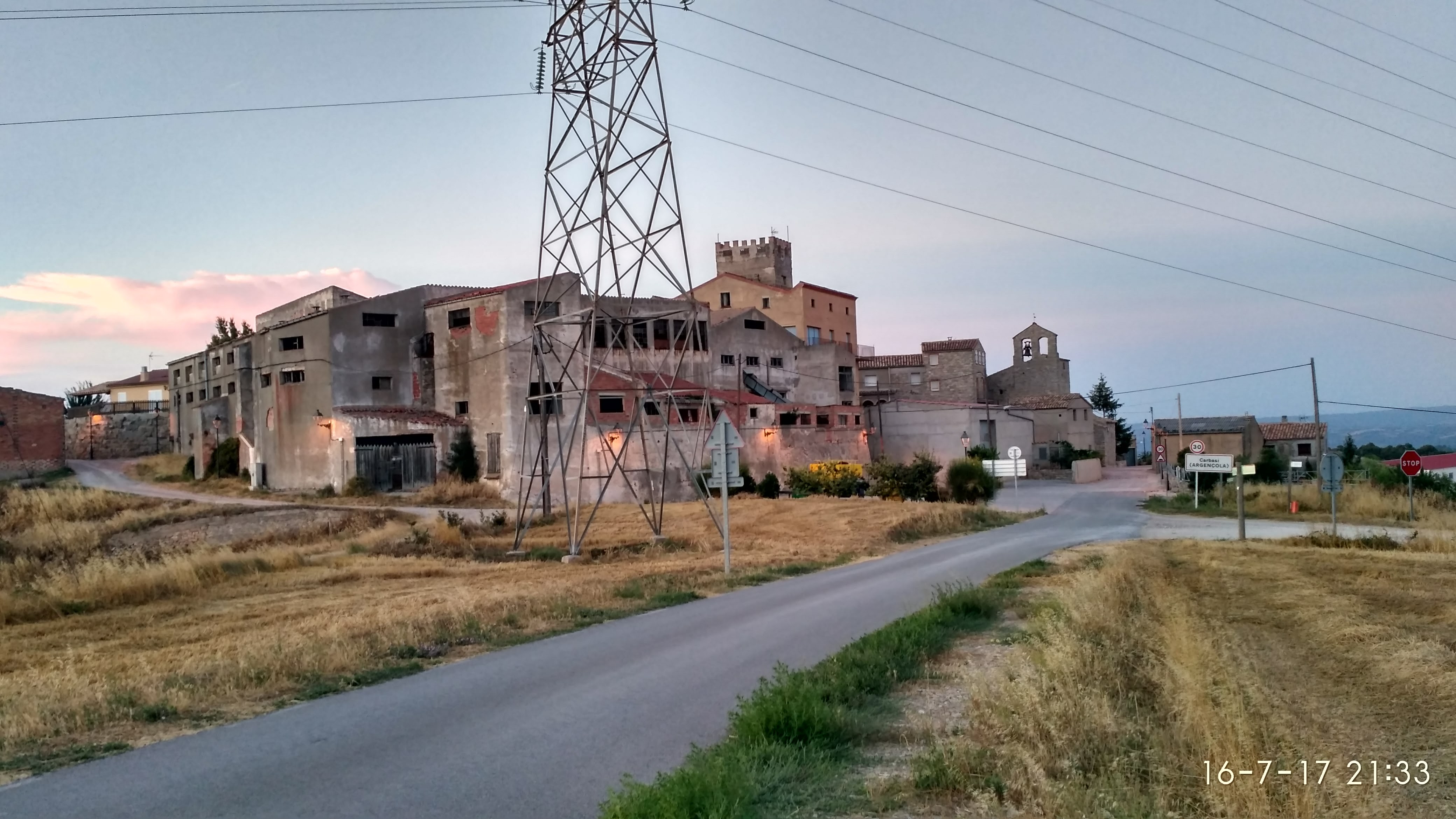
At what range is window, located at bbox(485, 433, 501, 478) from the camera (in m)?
49.3

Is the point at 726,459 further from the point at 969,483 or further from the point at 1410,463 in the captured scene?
the point at 969,483

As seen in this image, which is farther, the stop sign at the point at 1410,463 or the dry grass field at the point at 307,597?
the stop sign at the point at 1410,463

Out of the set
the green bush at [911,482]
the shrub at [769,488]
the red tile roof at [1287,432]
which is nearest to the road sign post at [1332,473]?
the green bush at [911,482]

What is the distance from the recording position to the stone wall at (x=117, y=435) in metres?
80.8

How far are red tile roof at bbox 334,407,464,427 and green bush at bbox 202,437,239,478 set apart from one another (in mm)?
13998

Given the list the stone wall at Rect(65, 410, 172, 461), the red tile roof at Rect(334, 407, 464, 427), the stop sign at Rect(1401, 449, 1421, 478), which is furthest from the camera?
the stone wall at Rect(65, 410, 172, 461)

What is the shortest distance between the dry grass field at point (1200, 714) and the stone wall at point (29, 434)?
70.9 meters

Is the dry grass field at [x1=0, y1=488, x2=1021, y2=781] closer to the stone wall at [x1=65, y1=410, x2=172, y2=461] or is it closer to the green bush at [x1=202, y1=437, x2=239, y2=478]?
the green bush at [x1=202, y1=437, x2=239, y2=478]

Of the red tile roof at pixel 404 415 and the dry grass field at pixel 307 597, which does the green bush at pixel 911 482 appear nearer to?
the dry grass field at pixel 307 597

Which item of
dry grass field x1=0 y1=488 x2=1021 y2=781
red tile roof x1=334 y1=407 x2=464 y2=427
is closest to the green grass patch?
dry grass field x1=0 y1=488 x2=1021 y2=781

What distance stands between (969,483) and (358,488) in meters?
28.2

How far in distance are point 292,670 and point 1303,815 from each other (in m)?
9.17

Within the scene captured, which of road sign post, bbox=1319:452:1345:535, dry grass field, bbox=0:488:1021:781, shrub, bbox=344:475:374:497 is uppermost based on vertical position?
shrub, bbox=344:475:374:497
